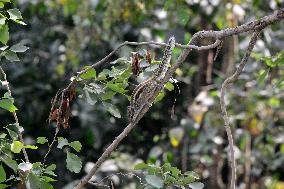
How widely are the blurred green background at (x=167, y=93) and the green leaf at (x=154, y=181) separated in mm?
1223

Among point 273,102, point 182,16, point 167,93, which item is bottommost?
point 167,93

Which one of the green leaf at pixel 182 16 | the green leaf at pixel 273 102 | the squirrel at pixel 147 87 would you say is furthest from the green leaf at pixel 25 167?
the green leaf at pixel 273 102

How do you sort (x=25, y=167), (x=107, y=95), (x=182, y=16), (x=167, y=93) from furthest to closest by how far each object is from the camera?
1. (x=167, y=93)
2. (x=182, y=16)
3. (x=107, y=95)
4. (x=25, y=167)

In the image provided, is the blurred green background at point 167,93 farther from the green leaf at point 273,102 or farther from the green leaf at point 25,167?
the green leaf at point 25,167

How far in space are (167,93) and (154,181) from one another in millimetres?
1670

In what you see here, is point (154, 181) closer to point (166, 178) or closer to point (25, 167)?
point (166, 178)

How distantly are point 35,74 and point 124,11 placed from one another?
626mm

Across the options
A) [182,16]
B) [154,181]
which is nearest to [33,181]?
[154,181]

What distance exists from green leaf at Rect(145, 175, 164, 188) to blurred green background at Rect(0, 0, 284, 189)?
1.22 m

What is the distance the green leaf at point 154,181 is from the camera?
3.15 ft

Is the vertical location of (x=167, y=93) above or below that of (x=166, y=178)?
below

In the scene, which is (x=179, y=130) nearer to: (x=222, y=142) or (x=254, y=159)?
(x=222, y=142)

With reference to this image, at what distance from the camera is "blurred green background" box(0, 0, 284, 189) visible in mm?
2350

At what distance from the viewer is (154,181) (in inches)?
38.0
